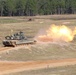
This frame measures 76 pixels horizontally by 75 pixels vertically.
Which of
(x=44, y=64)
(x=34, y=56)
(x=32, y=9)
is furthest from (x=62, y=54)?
(x=32, y=9)

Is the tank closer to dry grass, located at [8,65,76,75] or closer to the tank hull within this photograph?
the tank hull

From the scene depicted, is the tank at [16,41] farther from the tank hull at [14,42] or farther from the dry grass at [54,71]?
the dry grass at [54,71]

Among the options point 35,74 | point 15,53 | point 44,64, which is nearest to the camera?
point 35,74

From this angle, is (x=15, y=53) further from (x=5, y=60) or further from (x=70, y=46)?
(x=70, y=46)

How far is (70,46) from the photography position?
49.3 m

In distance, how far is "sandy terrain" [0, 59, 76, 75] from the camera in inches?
1379

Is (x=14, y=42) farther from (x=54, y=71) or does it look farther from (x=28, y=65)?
(x=54, y=71)

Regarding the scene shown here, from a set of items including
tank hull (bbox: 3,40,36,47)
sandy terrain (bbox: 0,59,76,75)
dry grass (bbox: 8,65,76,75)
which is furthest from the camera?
tank hull (bbox: 3,40,36,47)

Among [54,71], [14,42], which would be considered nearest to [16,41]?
[14,42]

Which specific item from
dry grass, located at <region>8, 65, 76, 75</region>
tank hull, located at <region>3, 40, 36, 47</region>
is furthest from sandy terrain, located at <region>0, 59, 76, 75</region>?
tank hull, located at <region>3, 40, 36, 47</region>

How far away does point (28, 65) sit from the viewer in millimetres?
37156

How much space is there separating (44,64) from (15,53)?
6.84 meters

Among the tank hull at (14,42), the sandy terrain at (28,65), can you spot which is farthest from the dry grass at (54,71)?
the tank hull at (14,42)

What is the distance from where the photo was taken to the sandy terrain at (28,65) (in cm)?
3503
